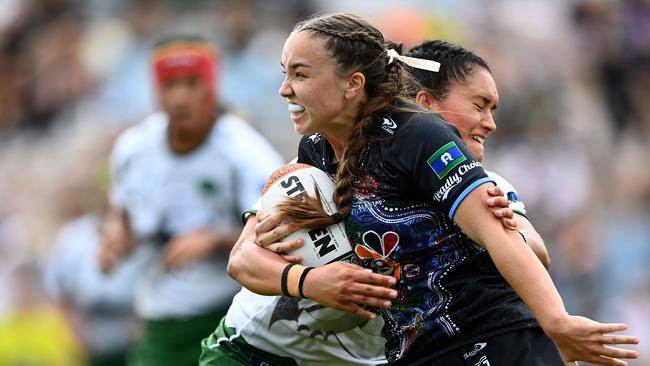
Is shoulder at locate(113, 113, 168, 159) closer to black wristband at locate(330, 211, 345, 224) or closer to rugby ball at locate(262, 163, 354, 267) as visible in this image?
rugby ball at locate(262, 163, 354, 267)

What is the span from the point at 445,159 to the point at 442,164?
19 millimetres

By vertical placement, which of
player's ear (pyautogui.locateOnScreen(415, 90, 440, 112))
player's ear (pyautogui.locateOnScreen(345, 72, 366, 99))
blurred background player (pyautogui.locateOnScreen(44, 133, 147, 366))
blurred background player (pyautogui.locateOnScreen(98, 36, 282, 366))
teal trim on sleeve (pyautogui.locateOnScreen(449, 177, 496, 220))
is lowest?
blurred background player (pyautogui.locateOnScreen(44, 133, 147, 366))

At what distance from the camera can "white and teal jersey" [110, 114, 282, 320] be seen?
734cm

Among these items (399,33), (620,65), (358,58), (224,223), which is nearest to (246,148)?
(224,223)

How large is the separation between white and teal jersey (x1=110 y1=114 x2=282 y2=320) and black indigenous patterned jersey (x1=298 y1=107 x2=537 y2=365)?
289 cm

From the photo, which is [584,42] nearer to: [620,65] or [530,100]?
[620,65]

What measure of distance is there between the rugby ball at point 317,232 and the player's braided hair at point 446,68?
0.51 meters

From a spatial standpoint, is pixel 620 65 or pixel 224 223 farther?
pixel 620 65

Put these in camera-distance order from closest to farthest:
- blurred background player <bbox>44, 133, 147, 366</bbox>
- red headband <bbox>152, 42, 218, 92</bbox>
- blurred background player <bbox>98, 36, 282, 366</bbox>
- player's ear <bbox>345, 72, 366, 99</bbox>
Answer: player's ear <bbox>345, 72, 366, 99</bbox>, blurred background player <bbox>98, 36, 282, 366</bbox>, red headband <bbox>152, 42, 218, 92</bbox>, blurred background player <bbox>44, 133, 147, 366</bbox>

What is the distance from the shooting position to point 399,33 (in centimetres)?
1145

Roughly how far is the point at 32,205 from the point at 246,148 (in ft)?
20.1

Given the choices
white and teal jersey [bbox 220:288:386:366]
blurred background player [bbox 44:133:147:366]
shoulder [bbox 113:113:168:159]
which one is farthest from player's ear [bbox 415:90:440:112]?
blurred background player [bbox 44:133:147:366]

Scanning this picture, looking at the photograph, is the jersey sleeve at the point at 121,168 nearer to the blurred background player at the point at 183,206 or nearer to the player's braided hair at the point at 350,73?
the blurred background player at the point at 183,206

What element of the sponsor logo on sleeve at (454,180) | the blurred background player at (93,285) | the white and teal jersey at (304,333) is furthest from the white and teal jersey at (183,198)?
the sponsor logo on sleeve at (454,180)
